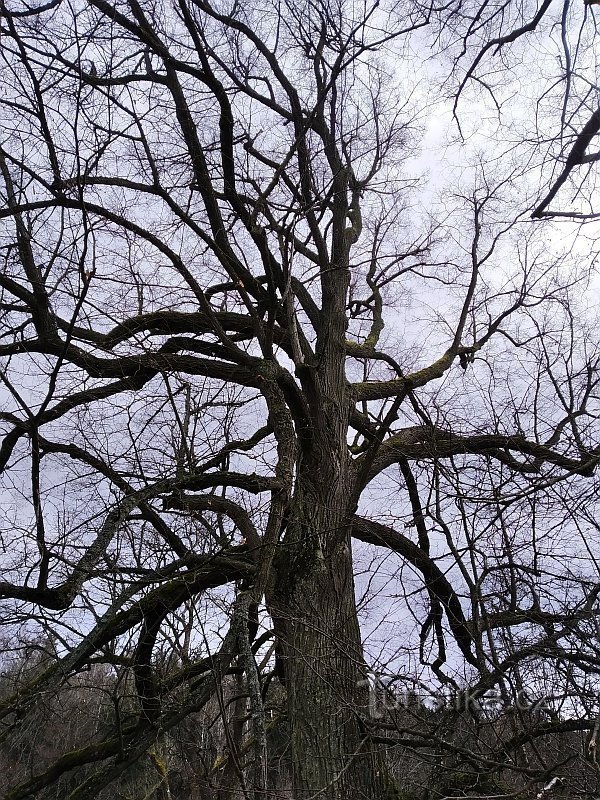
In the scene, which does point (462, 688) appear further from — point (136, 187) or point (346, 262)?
point (346, 262)

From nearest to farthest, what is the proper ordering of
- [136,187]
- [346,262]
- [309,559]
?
[309,559], [136,187], [346,262]

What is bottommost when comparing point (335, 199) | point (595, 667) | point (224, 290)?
point (595, 667)

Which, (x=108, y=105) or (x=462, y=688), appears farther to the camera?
(x=108, y=105)

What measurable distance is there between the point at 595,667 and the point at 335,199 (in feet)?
17.8

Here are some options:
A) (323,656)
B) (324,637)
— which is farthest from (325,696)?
(323,656)

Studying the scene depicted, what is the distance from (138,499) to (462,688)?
79.2 inches

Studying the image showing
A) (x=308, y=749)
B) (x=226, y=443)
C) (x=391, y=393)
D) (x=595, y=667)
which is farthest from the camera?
(x=391, y=393)

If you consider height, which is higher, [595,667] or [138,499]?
[138,499]

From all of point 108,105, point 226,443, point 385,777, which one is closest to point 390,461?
point 226,443

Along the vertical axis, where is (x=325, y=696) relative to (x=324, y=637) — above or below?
below

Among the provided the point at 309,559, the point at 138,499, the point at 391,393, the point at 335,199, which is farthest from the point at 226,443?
the point at 335,199

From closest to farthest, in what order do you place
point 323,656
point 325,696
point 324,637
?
point 323,656
point 324,637
point 325,696

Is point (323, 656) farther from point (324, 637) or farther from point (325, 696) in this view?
point (325, 696)

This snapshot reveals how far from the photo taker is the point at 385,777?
3.73m
